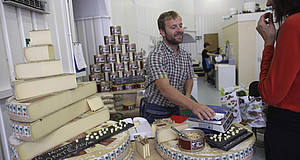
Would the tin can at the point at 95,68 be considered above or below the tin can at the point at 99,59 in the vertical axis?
below

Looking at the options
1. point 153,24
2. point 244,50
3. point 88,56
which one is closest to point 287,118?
point 88,56

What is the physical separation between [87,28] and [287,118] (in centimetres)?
433

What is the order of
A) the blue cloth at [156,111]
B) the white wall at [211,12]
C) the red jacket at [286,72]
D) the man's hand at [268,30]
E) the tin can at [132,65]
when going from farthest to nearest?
1. the white wall at [211,12]
2. the tin can at [132,65]
3. the blue cloth at [156,111]
4. the man's hand at [268,30]
5. the red jacket at [286,72]

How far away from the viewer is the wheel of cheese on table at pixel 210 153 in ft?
3.24

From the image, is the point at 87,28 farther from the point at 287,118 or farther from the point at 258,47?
the point at 258,47

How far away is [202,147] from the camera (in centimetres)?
104

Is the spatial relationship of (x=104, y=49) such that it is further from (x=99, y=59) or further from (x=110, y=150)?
(x=110, y=150)

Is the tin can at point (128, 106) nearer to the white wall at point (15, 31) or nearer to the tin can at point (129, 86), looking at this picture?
the tin can at point (129, 86)

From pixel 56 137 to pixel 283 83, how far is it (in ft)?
3.56

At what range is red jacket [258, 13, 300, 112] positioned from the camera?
88 centimetres

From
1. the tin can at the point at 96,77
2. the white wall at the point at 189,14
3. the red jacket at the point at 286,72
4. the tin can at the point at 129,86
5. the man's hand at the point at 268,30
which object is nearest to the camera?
the red jacket at the point at 286,72

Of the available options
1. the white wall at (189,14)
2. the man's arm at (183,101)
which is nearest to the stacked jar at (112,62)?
the man's arm at (183,101)

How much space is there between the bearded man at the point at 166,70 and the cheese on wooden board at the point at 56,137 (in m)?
0.60

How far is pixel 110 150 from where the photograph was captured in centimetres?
96
